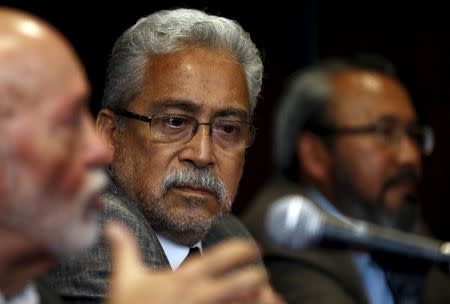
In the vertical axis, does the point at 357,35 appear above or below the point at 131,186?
below

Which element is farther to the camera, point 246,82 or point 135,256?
point 246,82

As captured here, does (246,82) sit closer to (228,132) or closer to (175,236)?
(228,132)

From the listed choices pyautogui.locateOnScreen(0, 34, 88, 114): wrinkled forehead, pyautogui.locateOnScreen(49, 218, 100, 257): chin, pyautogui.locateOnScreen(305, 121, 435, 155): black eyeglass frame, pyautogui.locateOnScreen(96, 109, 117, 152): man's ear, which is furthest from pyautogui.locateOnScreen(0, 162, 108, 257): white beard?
pyautogui.locateOnScreen(305, 121, 435, 155): black eyeglass frame

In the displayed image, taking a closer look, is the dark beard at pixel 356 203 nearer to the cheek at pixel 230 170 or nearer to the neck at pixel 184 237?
the cheek at pixel 230 170

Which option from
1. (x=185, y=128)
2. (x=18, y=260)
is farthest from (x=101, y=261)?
(x=18, y=260)

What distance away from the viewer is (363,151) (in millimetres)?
3617

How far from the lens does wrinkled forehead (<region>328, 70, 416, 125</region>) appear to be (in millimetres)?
3625

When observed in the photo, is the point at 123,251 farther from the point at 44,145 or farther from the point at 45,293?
the point at 45,293

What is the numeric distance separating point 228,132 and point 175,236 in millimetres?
341

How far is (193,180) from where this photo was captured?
106 inches

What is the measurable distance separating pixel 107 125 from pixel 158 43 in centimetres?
29

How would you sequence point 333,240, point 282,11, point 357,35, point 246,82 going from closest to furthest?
point 333,240 → point 246,82 → point 282,11 → point 357,35

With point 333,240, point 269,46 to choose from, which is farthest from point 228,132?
point 269,46

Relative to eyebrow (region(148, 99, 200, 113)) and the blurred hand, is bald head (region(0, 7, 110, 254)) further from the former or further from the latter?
eyebrow (region(148, 99, 200, 113))
